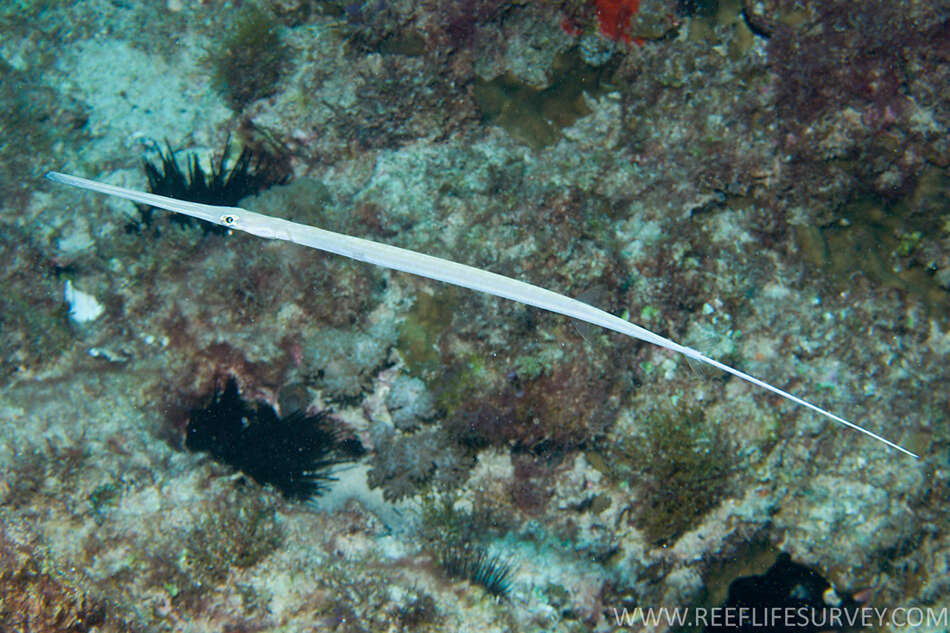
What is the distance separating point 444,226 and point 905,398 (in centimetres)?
539

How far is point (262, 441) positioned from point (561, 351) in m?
3.26

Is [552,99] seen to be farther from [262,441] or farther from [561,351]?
[262,441]

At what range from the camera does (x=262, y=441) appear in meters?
5.02

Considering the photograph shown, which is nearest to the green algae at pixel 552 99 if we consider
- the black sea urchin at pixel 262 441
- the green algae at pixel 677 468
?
the green algae at pixel 677 468

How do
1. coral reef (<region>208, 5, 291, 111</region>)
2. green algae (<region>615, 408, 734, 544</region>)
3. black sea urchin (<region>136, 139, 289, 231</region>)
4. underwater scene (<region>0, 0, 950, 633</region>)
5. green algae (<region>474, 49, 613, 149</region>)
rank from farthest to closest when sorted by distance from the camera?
1. coral reef (<region>208, 5, 291, 111</region>)
2. green algae (<region>474, 49, 613, 149</region>)
3. black sea urchin (<region>136, 139, 289, 231</region>)
4. green algae (<region>615, 408, 734, 544</region>)
5. underwater scene (<region>0, 0, 950, 633</region>)

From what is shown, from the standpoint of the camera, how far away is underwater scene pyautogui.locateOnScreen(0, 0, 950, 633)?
4.89 m

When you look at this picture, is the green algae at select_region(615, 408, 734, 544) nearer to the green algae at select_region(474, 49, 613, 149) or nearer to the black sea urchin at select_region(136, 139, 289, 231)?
the green algae at select_region(474, 49, 613, 149)

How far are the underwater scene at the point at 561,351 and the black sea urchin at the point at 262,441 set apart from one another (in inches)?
1.3

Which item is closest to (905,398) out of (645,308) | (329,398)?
(645,308)

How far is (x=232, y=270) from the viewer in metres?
5.38

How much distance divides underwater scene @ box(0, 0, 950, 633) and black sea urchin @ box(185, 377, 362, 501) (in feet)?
0.11

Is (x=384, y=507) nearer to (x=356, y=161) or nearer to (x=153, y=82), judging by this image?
(x=356, y=161)

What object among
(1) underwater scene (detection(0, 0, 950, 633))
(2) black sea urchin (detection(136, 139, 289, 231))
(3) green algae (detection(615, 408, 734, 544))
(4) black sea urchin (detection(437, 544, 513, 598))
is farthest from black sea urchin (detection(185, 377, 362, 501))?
(3) green algae (detection(615, 408, 734, 544))

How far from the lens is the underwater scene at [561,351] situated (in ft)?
16.1
